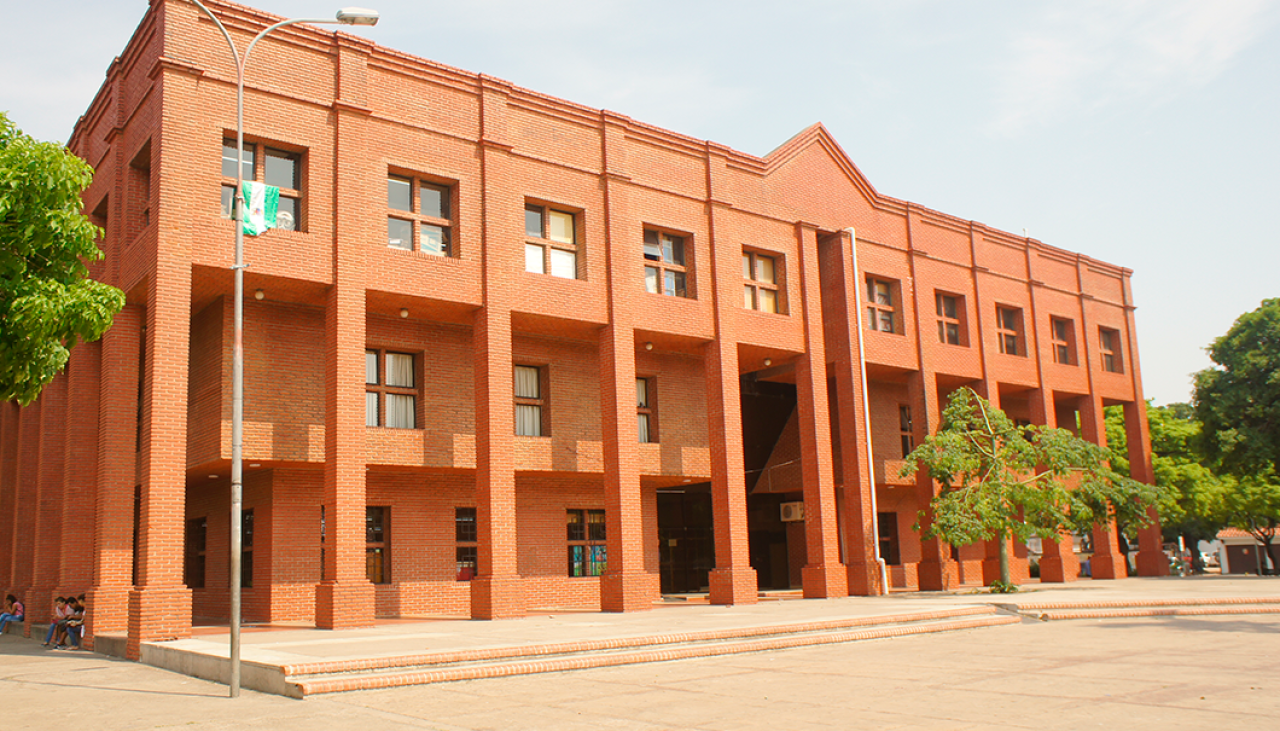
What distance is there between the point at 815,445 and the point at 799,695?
16962mm

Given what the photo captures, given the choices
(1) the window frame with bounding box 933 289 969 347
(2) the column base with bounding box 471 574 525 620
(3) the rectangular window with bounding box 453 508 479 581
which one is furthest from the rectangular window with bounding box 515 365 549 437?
(1) the window frame with bounding box 933 289 969 347

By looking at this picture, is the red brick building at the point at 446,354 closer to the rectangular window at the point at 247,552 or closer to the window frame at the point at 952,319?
the rectangular window at the point at 247,552

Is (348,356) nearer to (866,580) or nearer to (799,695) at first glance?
(799,695)

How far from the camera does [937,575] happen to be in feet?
97.2

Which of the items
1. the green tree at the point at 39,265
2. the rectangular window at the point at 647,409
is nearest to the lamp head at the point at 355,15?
the green tree at the point at 39,265

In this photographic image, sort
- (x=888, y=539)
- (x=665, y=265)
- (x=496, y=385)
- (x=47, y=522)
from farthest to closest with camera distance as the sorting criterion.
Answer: (x=888, y=539) → (x=665, y=265) → (x=47, y=522) → (x=496, y=385)

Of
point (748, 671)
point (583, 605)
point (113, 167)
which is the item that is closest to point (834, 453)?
point (583, 605)

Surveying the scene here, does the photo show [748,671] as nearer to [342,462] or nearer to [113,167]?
[342,462]

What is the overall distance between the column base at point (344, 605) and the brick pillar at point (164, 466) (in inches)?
99.3

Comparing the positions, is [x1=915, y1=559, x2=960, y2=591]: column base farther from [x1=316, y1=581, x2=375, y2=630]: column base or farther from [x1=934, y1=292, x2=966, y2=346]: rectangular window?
[x1=316, y1=581, x2=375, y2=630]: column base

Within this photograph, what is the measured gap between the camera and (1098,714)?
884cm

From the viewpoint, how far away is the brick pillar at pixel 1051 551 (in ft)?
108

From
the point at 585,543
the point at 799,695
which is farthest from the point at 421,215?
the point at 799,695

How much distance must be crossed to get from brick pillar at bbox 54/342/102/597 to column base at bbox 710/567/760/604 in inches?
584
